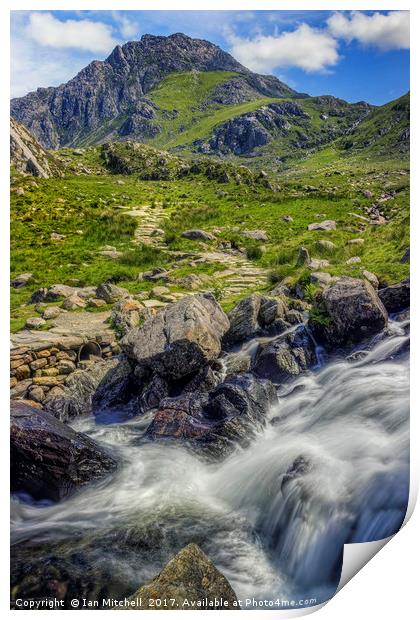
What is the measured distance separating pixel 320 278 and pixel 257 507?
18.7 feet

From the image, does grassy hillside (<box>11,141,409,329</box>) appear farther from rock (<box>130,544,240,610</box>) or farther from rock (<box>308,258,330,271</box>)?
rock (<box>130,544,240,610</box>)

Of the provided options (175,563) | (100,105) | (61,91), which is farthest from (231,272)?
(175,563)

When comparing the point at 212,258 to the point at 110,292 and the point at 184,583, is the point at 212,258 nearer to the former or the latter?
the point at 110,292

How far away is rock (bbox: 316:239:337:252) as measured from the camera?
10.7m

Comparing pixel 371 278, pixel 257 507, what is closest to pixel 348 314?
pixel 371 278

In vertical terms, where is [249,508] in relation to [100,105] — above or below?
below

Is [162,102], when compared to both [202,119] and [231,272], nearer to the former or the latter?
[202,119]

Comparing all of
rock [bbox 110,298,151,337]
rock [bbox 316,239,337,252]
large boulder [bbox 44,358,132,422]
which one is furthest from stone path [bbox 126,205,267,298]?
large boulder [bbox 44,358,132,422]

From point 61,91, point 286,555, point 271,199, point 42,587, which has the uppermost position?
point 61,91

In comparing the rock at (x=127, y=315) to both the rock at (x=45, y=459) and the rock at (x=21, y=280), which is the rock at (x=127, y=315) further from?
the rock at (x=45, y=459)

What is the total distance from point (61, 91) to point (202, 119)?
22.8ft

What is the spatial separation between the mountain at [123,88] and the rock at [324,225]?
9.65ft

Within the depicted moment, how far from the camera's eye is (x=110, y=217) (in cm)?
982

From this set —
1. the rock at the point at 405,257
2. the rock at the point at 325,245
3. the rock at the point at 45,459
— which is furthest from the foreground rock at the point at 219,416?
the rock at the point at 325,245
